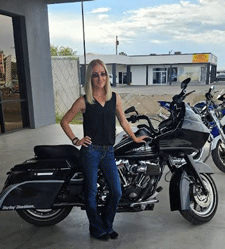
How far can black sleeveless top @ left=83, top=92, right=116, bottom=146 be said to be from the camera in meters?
2.09

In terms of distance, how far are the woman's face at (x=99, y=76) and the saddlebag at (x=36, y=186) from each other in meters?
0.74

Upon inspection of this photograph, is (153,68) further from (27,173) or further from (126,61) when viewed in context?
(27,173)

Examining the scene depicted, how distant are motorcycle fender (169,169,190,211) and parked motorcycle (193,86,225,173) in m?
1.41

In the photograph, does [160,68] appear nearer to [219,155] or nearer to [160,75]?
[160,75]

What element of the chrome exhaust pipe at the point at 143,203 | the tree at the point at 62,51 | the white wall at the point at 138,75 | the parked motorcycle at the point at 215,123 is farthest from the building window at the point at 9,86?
the white wall at the point at 138,75

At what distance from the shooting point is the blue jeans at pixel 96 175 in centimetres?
214

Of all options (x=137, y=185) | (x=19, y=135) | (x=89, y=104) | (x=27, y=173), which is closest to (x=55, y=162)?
(x=27, y=173)

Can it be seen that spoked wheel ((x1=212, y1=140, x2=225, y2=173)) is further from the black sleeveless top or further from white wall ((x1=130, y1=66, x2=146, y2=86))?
white wall ((x1=130, y1=66, x2=146, y2=86))

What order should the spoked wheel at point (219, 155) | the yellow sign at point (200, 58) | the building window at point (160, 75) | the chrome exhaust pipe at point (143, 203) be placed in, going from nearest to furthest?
the chrome exhaust pipe at point (143, 203), the spoked wheel at point (219, 155), the yellow sign at point (200, 58), the building window at point (160, 75)

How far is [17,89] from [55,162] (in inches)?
231

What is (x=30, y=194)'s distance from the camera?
229cm

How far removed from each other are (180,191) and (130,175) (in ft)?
1.67

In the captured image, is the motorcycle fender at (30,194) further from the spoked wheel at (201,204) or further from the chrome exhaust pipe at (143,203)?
the spoked wheel at (201,204)

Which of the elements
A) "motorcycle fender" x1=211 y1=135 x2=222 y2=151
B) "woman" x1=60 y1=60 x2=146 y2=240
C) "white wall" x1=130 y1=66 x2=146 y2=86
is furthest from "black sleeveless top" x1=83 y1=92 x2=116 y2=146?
"white wall" x1=130 y1=66 x2=146 y2=86
